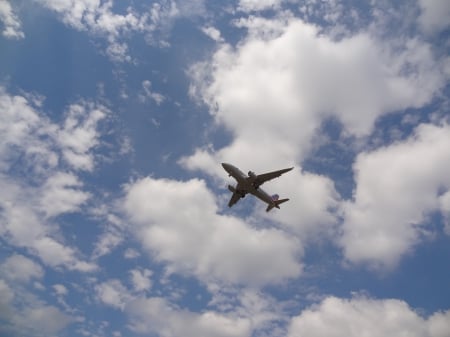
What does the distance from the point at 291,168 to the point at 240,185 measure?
12.8 metres

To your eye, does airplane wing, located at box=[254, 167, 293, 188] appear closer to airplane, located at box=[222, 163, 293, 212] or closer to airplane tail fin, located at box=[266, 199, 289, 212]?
airplane, located at box=[222, 163, 293, 212]

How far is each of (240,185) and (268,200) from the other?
962 centimetres

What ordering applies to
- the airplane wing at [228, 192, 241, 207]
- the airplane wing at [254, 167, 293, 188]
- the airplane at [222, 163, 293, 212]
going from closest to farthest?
the airplane wing at [254, 167, 293, 188] → the airplane at [222, 163, 293, 212] → the airplane wing at [228, 192, 241, 207]

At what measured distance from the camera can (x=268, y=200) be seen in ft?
333

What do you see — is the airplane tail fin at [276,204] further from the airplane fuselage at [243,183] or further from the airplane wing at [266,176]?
the airplane wing at [266,176]

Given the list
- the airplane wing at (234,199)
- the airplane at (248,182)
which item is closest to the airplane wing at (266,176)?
the airplane at (248,182)

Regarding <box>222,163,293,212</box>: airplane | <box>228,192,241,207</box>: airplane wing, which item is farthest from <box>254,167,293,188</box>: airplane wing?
<box>228,192,241,207</box>: airplane wing

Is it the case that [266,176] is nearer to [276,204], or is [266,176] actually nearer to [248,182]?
[248,182]

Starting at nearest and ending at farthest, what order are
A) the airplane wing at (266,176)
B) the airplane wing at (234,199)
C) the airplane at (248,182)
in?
the airplane wing at (266,176) → the airplane at (248,182) → the airplane wing at (234,199)

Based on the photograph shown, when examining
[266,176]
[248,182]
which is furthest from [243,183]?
[266,176]

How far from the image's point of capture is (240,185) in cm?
9581

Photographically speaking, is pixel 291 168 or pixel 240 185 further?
pixel 240 185

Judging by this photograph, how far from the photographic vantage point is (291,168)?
8938 centimetres

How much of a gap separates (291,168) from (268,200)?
14.7 m
